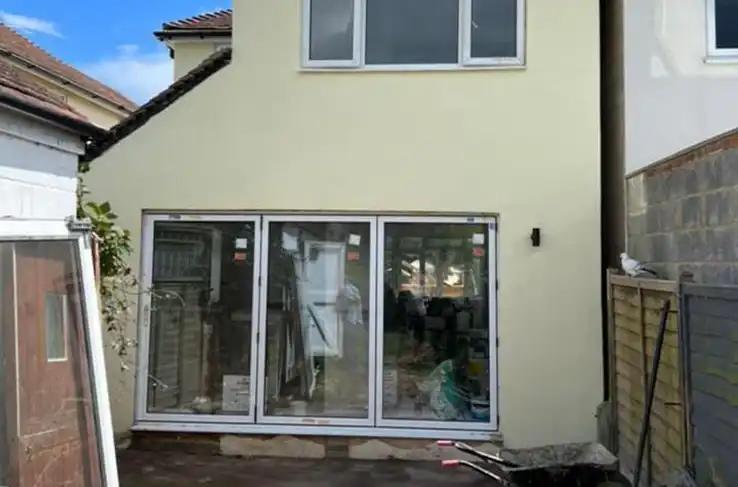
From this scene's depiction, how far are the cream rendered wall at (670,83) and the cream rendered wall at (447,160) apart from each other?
0.49m

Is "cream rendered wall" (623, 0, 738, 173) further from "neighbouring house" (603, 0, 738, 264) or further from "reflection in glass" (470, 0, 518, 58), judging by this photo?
"reflection in glass" (470, 0, 518, 58)

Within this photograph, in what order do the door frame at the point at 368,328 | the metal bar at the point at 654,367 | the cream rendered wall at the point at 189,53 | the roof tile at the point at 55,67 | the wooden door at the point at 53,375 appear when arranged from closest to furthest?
the wooden door at the point at 53,375
the metal bar at the point at 654,367
the door frame at the point at 368,328
the cream rendered wall at the point at 189,53
the roof tile at the point at 55,67

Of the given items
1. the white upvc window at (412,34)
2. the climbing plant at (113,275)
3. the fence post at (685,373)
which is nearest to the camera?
the fence post at (685,373)

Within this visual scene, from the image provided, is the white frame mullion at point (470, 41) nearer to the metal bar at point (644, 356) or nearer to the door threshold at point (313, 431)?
the metal bar at point (644, 356)

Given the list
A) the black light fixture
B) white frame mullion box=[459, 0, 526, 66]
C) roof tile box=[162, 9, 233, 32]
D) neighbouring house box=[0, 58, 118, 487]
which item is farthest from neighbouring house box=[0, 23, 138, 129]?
neighbouring house box=[0, 58, 118, 487]

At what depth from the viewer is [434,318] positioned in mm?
9508

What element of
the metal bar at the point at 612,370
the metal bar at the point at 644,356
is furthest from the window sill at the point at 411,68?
the metal bar at the point at 644,356

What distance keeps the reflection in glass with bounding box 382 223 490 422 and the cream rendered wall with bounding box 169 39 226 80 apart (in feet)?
22.9

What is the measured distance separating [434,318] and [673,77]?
4.41 metres

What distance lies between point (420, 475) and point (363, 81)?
5.14 metres

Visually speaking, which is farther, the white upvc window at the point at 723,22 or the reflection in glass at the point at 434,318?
the reflection in glass at the point at 434,318

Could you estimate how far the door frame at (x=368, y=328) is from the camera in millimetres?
9344

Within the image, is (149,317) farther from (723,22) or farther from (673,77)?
(723,22)

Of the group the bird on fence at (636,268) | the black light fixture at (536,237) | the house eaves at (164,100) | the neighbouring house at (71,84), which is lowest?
the bird on fence at (636,268)
